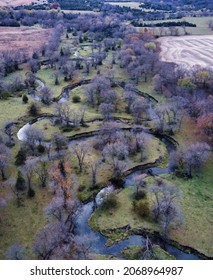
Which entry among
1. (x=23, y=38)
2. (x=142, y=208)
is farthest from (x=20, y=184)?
(x=23, y=38)

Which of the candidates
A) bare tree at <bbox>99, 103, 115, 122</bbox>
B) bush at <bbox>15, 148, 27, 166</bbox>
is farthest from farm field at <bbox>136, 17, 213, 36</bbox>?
bush at <bbox>15, 148, 27, 166</bbox>

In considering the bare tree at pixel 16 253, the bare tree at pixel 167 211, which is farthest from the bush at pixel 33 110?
the bare tree at pixel 16 253

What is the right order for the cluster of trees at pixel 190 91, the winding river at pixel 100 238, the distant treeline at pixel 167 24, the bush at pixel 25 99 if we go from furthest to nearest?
the distant treeline at pixel 167 24 → the bush at pixel 25 99 → the cluster of trees at pixel 190 91 → the winding river at pixel 100 238

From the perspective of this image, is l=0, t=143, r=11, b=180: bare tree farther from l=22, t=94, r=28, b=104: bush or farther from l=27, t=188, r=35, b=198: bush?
l=22, t=94, r=28, b=104: bush

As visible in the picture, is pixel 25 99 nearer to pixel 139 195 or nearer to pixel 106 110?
pixel 106 110

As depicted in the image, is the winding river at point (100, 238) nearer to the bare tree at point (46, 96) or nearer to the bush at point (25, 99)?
the bare tree at point (46, 96)
